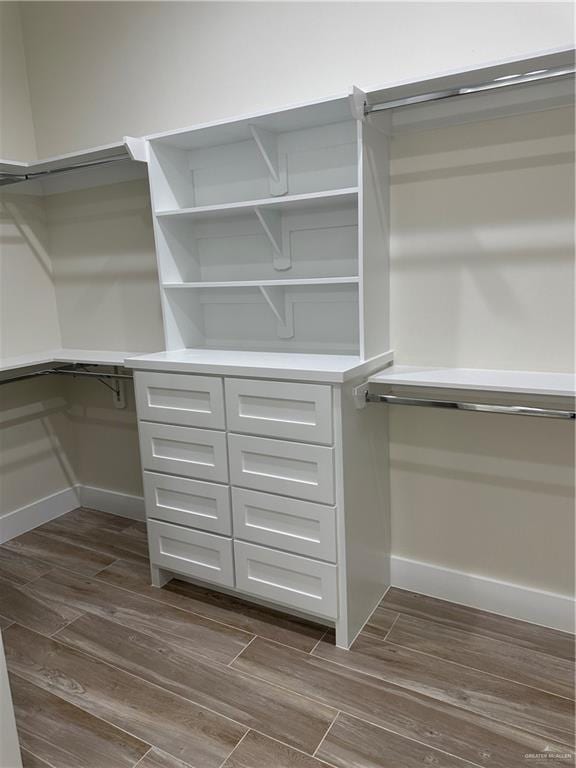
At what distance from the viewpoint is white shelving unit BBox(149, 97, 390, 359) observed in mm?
2072

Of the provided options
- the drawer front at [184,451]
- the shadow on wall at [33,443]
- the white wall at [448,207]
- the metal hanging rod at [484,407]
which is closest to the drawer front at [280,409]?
the drawer front at [184,451]

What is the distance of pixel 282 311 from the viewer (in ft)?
7.97

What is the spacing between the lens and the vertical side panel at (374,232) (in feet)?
6.41

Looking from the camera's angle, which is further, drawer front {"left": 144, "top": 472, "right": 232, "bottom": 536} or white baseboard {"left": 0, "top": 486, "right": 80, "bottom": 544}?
white baseboard {"left": 0, "top": 486, "right": 80, "bottom": 544}

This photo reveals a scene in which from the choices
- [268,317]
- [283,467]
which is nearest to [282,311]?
[268,317]

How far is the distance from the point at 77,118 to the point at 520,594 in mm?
3111

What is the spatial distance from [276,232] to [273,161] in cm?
28

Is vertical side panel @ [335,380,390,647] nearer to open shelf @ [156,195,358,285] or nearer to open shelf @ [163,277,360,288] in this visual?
open shelf @ [163,277,360,288]

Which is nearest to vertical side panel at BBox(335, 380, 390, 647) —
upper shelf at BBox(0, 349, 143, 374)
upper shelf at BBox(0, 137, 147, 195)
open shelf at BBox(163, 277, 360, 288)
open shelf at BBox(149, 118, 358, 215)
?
open shelf at BBox(163, 277, 360, 288)

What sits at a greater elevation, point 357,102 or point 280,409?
point 357,102

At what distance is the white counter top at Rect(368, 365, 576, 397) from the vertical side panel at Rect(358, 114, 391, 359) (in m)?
0.14

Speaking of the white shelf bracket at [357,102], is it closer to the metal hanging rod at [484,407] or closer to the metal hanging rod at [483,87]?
the metal hanging rod at [483,87]

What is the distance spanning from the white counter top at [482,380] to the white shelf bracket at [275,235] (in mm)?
648

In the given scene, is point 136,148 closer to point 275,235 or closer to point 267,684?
point 275,235
